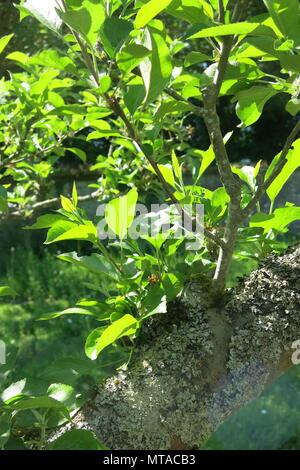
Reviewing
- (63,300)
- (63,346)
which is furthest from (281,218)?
(63,300)

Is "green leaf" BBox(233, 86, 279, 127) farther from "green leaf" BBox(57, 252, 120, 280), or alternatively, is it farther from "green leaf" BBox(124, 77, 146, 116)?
"green leaf" BBox(57, 252, 120, 280)

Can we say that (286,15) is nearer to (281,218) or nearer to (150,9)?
(150,9)

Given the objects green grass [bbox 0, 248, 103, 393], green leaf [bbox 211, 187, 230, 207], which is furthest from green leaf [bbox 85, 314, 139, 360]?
green grass [bbox 0, 248, 103, 393]

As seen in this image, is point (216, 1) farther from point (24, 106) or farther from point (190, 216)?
point (24, 106)

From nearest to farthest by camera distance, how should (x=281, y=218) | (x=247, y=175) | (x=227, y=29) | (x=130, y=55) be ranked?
(x=227, y=29) → (x=130, y=55) → (x=281, y=218) → (x=247, y=175)

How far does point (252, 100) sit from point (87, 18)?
0.94ft

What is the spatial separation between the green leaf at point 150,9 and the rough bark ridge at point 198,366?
418mm

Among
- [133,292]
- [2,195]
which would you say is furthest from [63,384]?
[2,195]

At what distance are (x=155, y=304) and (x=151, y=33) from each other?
0.38 meters

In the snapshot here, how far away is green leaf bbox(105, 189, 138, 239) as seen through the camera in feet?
2.94

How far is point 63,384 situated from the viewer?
881 mm

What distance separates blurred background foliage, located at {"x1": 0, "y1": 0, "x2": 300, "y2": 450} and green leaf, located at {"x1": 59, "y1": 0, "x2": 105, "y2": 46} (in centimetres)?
45

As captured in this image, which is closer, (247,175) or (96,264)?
(96,264)

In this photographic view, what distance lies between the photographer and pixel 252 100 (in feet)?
2.87
